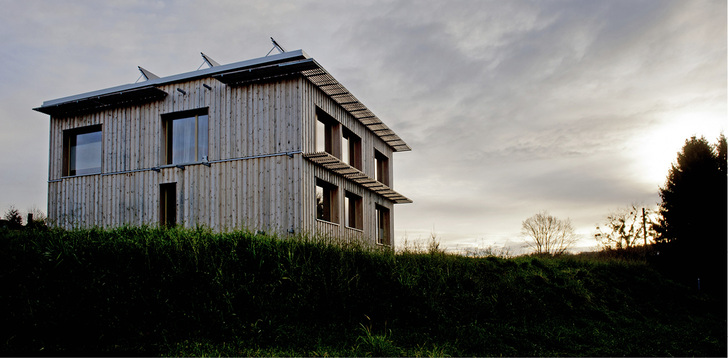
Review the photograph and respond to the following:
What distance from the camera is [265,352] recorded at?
28.8 ft

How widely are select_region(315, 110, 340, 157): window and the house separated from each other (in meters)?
0.04

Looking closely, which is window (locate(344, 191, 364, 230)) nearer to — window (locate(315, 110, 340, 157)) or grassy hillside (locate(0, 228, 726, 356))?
window (locate(315, 110, 340, 157))

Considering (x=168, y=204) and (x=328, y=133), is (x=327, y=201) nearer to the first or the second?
(x=328, y=133)

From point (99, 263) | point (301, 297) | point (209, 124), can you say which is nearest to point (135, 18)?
point (209, 124)

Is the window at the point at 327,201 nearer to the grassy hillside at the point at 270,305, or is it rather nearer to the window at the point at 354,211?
the window at the point at 354,211

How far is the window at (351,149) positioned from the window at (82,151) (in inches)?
354

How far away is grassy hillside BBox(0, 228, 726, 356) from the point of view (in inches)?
356

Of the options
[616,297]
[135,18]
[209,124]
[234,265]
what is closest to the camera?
[234,265]

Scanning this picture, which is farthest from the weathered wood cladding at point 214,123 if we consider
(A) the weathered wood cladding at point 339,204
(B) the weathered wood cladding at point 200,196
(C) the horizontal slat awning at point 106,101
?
(A) the weathered wood cladding at point 339,204

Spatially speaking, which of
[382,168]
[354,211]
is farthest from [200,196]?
[382,168]

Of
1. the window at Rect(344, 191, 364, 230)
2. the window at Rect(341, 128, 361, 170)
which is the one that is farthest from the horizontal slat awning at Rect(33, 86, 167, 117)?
the window at Rect(344, 191, 364, 230)

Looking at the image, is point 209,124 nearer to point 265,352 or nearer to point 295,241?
point 295,241

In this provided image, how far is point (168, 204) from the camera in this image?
18078 mm

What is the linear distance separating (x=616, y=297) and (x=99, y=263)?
1384 cm
